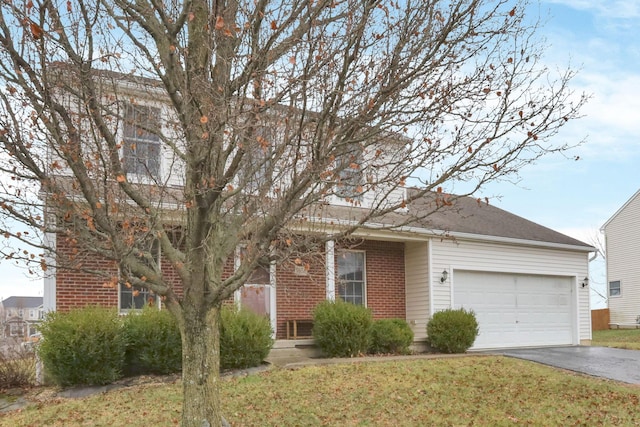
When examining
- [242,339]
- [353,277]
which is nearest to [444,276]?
[353,277]

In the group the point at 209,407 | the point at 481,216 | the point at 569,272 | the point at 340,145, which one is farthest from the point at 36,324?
the point at 569,272

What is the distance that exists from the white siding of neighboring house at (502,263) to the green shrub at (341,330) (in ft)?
9.23

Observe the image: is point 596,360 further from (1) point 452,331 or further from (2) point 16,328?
(2) point 16,328

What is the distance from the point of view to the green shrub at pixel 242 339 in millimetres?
12328

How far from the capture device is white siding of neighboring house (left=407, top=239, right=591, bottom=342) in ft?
56.2

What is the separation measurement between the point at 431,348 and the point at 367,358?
3328 millimetres

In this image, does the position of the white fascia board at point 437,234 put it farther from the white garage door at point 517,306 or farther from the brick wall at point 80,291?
the brick wall at point 80,291

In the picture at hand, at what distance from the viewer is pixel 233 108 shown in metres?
6.09

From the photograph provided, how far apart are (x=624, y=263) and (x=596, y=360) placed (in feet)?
67.4

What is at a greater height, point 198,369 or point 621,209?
point 621,209

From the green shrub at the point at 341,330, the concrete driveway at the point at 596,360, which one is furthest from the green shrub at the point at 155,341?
the concrete driveway at the point at 596,360

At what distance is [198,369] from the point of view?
6.67 m

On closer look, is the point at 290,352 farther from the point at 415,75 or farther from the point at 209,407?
the point at 415,75

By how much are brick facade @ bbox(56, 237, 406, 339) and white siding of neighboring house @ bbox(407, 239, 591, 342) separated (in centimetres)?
82
